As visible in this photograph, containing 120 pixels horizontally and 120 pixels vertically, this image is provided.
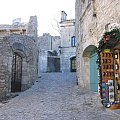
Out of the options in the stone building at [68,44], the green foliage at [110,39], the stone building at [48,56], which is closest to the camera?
the green foliage at [110,39]

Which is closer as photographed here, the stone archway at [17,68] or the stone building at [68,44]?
the stone archway at [17,68]

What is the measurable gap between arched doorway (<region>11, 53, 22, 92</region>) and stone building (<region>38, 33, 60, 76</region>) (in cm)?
459

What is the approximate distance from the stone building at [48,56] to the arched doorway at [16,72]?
15.1 ft

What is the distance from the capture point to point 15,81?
39.3ft

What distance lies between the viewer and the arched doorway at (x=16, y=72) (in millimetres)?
11906

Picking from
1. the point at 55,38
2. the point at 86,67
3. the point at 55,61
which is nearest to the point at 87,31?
the point at 86,67

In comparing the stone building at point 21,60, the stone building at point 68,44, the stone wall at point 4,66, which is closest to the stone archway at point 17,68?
the stone building at point 21,60

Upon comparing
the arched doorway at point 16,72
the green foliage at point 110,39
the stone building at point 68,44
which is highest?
the stone building at point 68,44

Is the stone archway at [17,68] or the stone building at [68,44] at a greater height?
the stone building at [68,44]

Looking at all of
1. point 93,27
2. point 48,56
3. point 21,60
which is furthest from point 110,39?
point 48,56

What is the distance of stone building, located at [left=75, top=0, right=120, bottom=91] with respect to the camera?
23.5ft

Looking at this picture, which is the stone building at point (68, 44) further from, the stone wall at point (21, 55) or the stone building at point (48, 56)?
the stone wall at point (21, 55)

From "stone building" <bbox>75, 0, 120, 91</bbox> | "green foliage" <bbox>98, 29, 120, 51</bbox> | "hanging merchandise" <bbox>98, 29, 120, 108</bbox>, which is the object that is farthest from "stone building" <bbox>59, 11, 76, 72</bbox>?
"green foliage" <bbox>98, 29, 120, 51</bbox>

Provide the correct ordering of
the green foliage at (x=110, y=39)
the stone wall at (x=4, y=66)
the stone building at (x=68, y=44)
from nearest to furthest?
the green foliage at (x=110, y=39) < the stone wall at (x=4, y=66) < the stone building at (x=68, y=44)
